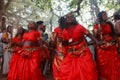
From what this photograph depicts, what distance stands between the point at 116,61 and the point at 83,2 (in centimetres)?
623

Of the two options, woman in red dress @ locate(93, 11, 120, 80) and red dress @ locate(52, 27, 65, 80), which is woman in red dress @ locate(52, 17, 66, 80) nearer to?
red dress @ locate(52, 27, 65, 80)

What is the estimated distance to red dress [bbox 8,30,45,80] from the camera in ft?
29.3

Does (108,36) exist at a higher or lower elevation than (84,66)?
higher

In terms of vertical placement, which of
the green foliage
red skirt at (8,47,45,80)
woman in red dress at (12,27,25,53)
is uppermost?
the green foliage

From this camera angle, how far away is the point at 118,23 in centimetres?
813

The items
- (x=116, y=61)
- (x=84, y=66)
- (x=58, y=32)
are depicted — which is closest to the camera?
(x=84, y=66)

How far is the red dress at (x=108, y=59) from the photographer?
7.99 m

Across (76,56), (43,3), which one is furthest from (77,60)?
(43,3)

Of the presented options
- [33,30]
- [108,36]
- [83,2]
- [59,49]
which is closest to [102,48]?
[108,36]

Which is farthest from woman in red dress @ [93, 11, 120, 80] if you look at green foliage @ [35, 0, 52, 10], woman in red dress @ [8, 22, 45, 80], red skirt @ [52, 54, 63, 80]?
green foliage @ [35, 0, 52, 10]

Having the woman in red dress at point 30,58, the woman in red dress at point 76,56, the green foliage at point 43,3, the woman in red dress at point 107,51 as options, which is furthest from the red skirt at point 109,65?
the green foliage at point 43,3

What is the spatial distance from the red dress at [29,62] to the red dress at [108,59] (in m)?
1.77

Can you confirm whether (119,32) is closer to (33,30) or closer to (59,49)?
(59,49)

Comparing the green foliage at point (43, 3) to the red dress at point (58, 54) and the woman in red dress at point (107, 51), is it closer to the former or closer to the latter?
the red dress at point (58, 54)
